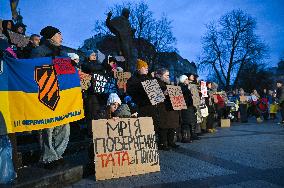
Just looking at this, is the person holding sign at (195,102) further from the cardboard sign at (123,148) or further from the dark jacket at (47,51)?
the dark jacket at (47,51)

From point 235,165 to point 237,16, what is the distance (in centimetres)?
5042

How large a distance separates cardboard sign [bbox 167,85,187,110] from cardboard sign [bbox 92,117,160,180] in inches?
98.1

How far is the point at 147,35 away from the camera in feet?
171

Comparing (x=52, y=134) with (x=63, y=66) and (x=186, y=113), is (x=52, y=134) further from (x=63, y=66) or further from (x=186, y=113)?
(x=186, y=113)

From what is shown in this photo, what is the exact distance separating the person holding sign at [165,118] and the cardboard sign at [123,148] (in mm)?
1975

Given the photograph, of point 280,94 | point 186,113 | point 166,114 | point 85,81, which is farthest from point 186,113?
point 280,94

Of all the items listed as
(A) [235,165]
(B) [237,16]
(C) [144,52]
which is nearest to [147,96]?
(A) [235,165]

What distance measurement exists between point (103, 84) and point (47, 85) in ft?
9.96

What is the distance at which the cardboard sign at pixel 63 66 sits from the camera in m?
5.57

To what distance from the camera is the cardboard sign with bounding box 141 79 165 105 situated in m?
7.98

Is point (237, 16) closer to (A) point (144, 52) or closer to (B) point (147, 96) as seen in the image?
(A) point (144, 52)

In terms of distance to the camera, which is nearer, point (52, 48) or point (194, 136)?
point (52, 48)

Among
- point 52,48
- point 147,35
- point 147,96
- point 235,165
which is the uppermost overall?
point 147,35

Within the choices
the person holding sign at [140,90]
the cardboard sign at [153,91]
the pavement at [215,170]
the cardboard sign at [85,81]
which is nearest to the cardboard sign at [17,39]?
the cardboard sign at [85,81]
